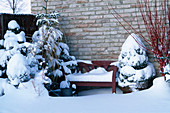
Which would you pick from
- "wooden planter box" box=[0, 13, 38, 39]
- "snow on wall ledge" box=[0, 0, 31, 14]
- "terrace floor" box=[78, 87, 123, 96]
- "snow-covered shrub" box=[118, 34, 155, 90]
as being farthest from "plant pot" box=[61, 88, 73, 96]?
"snow on wall ledge" box=[0, 0, 31, 14]

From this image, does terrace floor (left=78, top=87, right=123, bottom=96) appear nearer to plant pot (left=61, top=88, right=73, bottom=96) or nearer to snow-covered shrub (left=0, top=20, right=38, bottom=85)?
Answer: plant pot (left=61, top=88, right=73, bottom=96)

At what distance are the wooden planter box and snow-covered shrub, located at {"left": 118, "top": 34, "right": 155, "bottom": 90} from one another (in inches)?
85.2

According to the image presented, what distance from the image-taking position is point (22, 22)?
15.7 ft

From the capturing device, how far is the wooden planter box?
15.0 feet

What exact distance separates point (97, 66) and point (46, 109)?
2.34 m

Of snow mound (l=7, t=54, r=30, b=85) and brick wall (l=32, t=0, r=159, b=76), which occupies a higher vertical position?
brick wall (l=32, t=0, r=159, b=76)

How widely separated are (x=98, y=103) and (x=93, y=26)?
2.46 meters

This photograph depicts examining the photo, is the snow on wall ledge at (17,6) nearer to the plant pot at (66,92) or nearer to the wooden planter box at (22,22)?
the wooden planter box at (22,22)

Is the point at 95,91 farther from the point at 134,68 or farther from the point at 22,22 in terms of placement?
the point at 22,22

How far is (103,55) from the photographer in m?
5.02

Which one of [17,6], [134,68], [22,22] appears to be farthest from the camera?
[17,6]

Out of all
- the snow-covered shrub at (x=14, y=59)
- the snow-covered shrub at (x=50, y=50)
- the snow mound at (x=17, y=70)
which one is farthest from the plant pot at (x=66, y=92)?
the snow mound at (x=17, y=70)

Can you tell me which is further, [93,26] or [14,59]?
[93,26]

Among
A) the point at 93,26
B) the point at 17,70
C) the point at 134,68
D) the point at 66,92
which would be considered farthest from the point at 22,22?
the point at 134,68
